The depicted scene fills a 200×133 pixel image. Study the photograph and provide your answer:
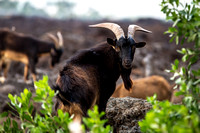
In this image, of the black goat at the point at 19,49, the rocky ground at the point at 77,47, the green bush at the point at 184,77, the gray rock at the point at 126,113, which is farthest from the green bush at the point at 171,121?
the black goat at the point at 19,49

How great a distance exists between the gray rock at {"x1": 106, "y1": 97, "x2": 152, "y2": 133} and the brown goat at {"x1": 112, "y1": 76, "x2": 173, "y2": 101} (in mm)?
2227

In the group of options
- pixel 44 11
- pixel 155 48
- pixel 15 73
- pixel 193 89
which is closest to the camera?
pixel 193 89

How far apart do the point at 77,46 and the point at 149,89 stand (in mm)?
13686

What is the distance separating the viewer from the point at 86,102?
3691 mm

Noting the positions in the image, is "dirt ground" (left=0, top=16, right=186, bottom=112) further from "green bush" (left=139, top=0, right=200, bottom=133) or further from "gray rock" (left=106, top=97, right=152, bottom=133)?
"green bush" (left=139, top=0, right=200, bottom=133)

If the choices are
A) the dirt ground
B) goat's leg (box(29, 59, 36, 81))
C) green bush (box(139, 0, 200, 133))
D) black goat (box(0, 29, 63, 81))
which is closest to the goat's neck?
black goat (box(0, 29, 63, 81))

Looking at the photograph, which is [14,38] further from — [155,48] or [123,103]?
[155,48]

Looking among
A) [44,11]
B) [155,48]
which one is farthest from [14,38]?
[44,11]

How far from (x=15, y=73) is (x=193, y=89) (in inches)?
540

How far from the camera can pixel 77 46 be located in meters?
21.1

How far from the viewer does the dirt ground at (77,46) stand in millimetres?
13773

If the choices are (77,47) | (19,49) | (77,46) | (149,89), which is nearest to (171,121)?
(149,89)

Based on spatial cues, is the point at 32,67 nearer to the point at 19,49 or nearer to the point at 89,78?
the point at 19,49

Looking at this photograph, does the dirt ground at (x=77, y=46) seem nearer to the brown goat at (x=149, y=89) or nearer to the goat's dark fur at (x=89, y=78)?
the brown goat at (x=149, y=89)
